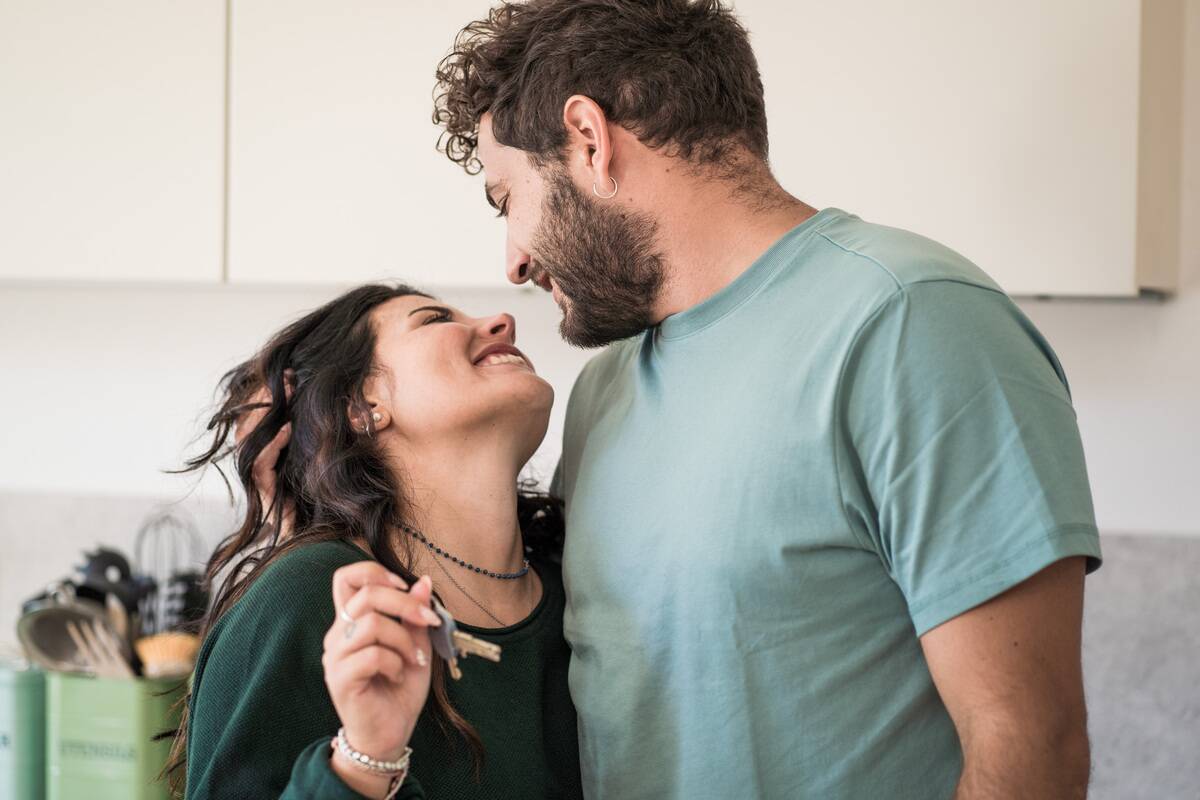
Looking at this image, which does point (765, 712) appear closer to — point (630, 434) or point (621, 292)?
point (630, 434)

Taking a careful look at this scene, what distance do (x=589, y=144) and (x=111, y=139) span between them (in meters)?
0.85

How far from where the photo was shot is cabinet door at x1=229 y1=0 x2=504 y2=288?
4.98ft

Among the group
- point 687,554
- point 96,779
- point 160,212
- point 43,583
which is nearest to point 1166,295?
point 687,554

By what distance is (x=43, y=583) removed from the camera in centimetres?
209

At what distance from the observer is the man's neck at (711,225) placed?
3.47ft

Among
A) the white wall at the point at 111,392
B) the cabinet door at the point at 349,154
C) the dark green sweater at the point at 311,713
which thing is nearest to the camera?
the dark green sweater at the point at 311,713

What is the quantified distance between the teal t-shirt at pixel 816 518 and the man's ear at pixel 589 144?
0.15 m

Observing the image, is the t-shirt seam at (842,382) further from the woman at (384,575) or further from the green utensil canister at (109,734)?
the green utensil canister at (109,734)

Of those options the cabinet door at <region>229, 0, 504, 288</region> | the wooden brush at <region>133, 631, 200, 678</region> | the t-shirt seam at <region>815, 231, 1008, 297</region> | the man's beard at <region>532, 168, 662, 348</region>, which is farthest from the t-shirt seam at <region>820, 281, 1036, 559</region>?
the wooden brush at <region>133, 631, 200, 678</region>

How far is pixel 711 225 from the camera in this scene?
3.49 feet

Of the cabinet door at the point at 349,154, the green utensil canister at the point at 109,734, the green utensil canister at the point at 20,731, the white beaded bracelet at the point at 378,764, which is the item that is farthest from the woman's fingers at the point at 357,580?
the green utensil canister at the point at 20,731

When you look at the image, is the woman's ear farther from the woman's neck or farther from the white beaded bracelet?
the white beaded bracelet

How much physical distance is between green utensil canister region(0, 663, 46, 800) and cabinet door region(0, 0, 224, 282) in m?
0.60

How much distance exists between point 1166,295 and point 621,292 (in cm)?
99
